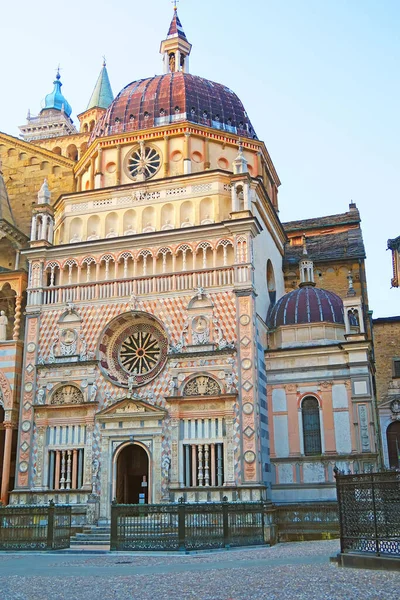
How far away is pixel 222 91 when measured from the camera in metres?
39.4

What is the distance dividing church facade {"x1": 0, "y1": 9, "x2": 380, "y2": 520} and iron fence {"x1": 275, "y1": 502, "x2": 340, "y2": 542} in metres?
1.12

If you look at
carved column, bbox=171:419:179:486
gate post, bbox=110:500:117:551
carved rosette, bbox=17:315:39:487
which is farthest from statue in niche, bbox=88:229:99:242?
gate post, bbox=110:500:117:551

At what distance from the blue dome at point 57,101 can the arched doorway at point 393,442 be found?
166 feet

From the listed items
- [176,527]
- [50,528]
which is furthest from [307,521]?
[50,528]

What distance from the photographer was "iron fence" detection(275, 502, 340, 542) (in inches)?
1006

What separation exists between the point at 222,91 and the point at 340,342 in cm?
1823

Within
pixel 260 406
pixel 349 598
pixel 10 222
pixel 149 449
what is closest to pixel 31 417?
pixel 149 449

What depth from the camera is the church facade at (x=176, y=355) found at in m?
27.5

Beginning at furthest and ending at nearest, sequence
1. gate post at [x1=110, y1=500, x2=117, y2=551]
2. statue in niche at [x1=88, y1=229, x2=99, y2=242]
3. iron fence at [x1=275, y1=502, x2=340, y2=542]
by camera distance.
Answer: statue in niche at [x1=88, y1=229, x2=99, y2=242] < iron fence at [x1=275, y1=502, x2=340, y2=542] < gate post at [x1=110, y1=500, x2=117, y2=551]

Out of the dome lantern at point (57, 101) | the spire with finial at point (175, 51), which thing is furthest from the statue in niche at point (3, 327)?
the dome lantern at point (57, 101)

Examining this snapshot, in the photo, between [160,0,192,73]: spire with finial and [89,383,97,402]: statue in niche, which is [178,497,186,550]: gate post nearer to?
[89,383,97,402]: statue in niche

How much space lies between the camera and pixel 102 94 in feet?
205

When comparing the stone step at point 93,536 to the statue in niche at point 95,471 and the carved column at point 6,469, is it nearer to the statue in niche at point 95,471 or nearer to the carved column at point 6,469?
the statue in niche at point 95,471

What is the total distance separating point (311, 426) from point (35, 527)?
40.9ft
